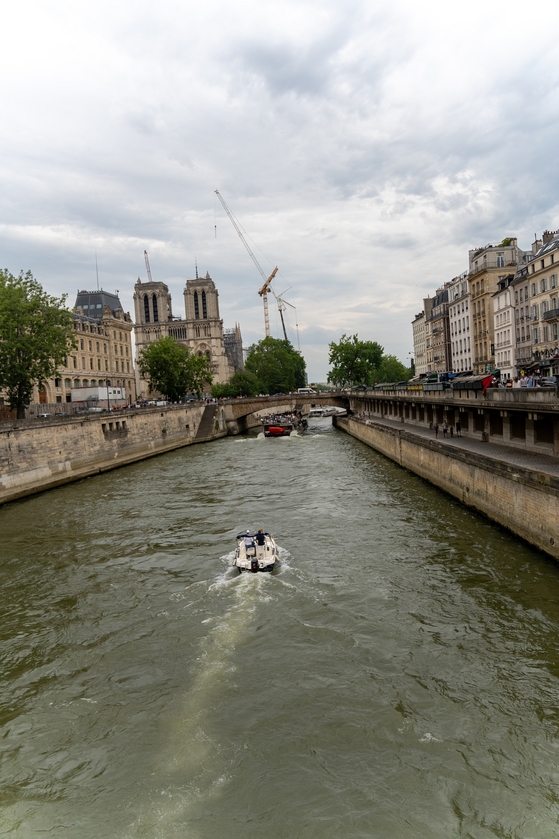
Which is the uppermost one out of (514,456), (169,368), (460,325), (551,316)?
(460,325)

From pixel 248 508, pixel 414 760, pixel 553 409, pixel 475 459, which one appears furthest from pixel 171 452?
pixel 414 760

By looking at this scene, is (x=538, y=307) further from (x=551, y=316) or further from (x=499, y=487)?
(x=499, y=487)

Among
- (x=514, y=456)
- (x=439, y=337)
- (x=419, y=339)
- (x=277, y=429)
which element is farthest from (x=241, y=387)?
(x=514, y=456)

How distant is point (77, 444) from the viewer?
146ft

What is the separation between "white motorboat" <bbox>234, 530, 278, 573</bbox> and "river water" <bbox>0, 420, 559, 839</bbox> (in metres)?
0.46

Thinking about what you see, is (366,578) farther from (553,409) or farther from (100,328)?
(100,328)

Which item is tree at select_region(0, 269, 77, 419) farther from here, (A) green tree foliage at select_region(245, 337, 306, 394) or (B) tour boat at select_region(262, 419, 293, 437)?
(A) green tree foliage at select_region(245, 337, 306, 394)

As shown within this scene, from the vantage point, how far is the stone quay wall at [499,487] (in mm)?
18688

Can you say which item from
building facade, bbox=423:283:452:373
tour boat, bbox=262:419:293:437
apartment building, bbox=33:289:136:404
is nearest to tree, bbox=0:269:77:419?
apartment building, bbox=33:289:136:404

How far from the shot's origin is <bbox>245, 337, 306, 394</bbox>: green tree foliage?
14462cm

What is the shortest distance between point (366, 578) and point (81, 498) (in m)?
21.9

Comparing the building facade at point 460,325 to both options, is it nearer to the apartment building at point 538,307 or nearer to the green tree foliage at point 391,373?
the apartment building at point 538,307

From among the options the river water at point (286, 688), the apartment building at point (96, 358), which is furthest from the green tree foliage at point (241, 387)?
the river water at point (286, 688)

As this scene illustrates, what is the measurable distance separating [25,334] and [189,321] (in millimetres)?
128226
